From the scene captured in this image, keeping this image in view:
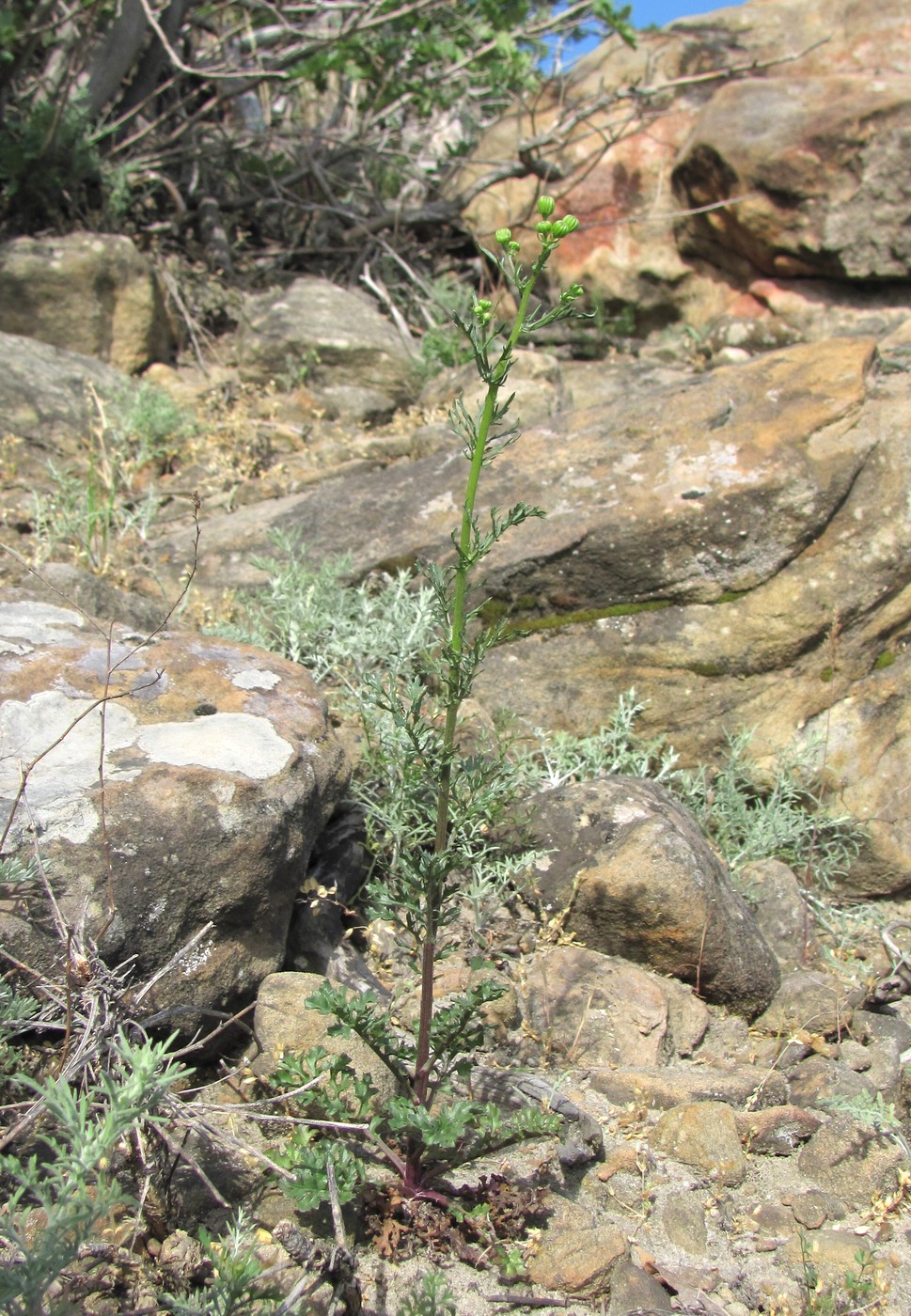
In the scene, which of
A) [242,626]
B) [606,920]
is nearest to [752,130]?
[242,626]

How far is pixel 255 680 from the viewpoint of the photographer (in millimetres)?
3203

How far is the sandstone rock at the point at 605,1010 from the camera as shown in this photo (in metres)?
2.92

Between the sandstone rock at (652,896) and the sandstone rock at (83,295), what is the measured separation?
5061 mm

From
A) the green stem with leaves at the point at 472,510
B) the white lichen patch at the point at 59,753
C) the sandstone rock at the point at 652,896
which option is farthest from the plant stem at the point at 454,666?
the sandstone rock at the point at 652,896

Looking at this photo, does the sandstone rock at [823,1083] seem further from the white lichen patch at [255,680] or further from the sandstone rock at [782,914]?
the white lichen patch at [255,680]

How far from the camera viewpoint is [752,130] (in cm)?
727

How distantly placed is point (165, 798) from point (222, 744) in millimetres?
275

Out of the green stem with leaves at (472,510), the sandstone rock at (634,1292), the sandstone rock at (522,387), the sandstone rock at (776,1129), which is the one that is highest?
the green stem with leaves at (472,510)

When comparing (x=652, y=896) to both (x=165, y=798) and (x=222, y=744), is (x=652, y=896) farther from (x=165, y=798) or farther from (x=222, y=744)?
(x=165, y=798)

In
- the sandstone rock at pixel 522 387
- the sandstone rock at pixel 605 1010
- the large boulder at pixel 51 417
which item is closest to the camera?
the sandstone rock at pixel 605 1010

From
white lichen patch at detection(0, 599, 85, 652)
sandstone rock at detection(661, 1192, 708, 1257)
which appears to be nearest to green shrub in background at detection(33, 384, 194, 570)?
white lichen patch at detection(0, 599, 85, 652)

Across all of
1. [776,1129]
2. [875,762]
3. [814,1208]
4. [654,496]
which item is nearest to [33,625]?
[654,496]

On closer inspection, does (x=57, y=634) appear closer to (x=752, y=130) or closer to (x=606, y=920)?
(x=606, y=920)

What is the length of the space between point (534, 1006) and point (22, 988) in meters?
1.40
